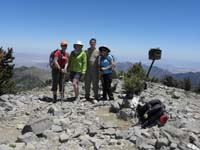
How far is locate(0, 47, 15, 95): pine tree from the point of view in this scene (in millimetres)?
26469

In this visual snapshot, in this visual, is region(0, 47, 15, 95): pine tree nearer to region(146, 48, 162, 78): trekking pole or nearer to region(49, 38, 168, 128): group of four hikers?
region(146, 48, 162, 78): trekking pole

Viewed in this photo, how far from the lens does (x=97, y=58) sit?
13672 mm

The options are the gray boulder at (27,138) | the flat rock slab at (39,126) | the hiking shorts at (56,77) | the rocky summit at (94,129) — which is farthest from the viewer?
the hiking shorts at (56,77)

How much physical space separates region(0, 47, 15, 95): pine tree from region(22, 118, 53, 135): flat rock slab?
53.7ft

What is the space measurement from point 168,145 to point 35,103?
7.35 metres

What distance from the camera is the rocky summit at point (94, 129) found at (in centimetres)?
882

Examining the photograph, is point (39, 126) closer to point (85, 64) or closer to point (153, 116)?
point (153, 116)

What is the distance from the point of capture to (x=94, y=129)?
979cm

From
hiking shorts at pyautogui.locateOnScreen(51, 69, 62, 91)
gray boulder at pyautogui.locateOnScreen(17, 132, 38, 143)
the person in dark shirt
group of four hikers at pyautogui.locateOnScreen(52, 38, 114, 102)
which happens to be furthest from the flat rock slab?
hiking shorts at pyautogui.locateOnScreen(51, 69, 62, 91)

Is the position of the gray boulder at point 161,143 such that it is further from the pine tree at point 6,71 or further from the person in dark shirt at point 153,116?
the pine tree at point 6,71

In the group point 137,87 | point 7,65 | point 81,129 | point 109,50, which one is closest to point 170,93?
point 137,87

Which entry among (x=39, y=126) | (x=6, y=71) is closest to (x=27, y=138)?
(x=39, y=126)

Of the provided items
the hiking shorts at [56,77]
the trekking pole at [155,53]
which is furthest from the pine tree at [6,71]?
the hiking shorts at [56,77]

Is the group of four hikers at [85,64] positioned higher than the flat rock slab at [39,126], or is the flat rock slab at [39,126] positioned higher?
the group of four hikers at [85,64]
